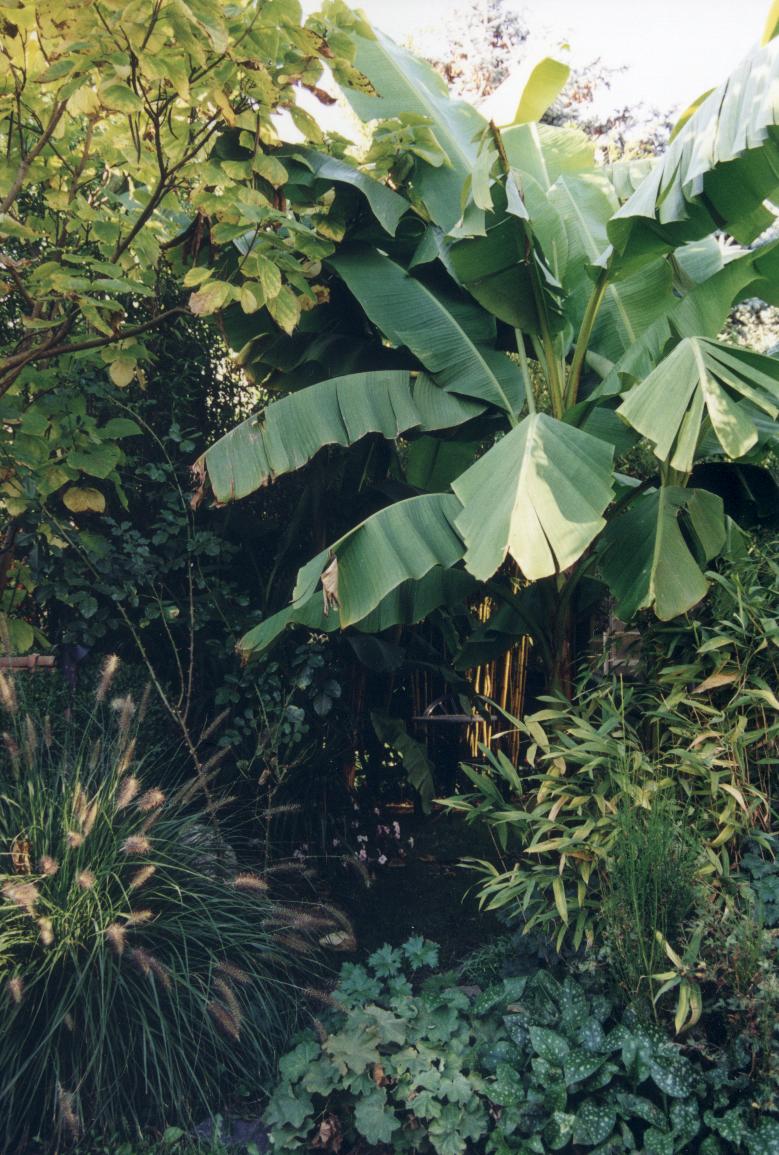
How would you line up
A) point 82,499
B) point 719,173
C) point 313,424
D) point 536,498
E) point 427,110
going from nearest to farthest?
point 536,498
point 719,173
point 82,499
point 313,424
point 427,110

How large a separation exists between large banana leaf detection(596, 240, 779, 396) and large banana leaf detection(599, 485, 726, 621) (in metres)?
0.61

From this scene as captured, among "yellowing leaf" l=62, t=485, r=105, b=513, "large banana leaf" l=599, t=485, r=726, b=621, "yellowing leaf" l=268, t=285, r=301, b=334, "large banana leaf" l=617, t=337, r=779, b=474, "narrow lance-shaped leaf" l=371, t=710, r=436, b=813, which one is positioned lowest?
"narrow lance-shaped leaf" l=371, t=710, r=436, b=813

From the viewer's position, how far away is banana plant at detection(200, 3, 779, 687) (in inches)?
127

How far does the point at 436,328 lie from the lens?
14.1ft

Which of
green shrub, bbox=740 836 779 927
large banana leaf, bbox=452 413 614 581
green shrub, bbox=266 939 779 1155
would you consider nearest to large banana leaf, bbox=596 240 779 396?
large banana leaf, bbox=452 413 614 581

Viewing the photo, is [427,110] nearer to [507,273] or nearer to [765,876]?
[507,273]

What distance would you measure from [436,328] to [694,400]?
1536 mm

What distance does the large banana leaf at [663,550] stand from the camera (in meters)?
3.38

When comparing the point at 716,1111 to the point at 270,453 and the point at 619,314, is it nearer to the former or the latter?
the point at 270,453

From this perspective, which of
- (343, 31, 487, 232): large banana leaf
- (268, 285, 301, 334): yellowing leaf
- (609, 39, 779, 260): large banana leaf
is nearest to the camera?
(609, 39, 779, 260): large banana leaf

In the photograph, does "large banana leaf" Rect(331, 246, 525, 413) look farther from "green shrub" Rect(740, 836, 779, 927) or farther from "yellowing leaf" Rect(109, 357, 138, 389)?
"green shrub" Rect(740, 836, 779, 927)

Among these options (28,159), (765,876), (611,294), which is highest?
(28,159)

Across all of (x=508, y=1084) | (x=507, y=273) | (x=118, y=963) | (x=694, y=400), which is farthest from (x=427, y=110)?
(x=508, y=1084)

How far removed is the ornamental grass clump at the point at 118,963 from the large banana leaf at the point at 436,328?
84.1 inches
